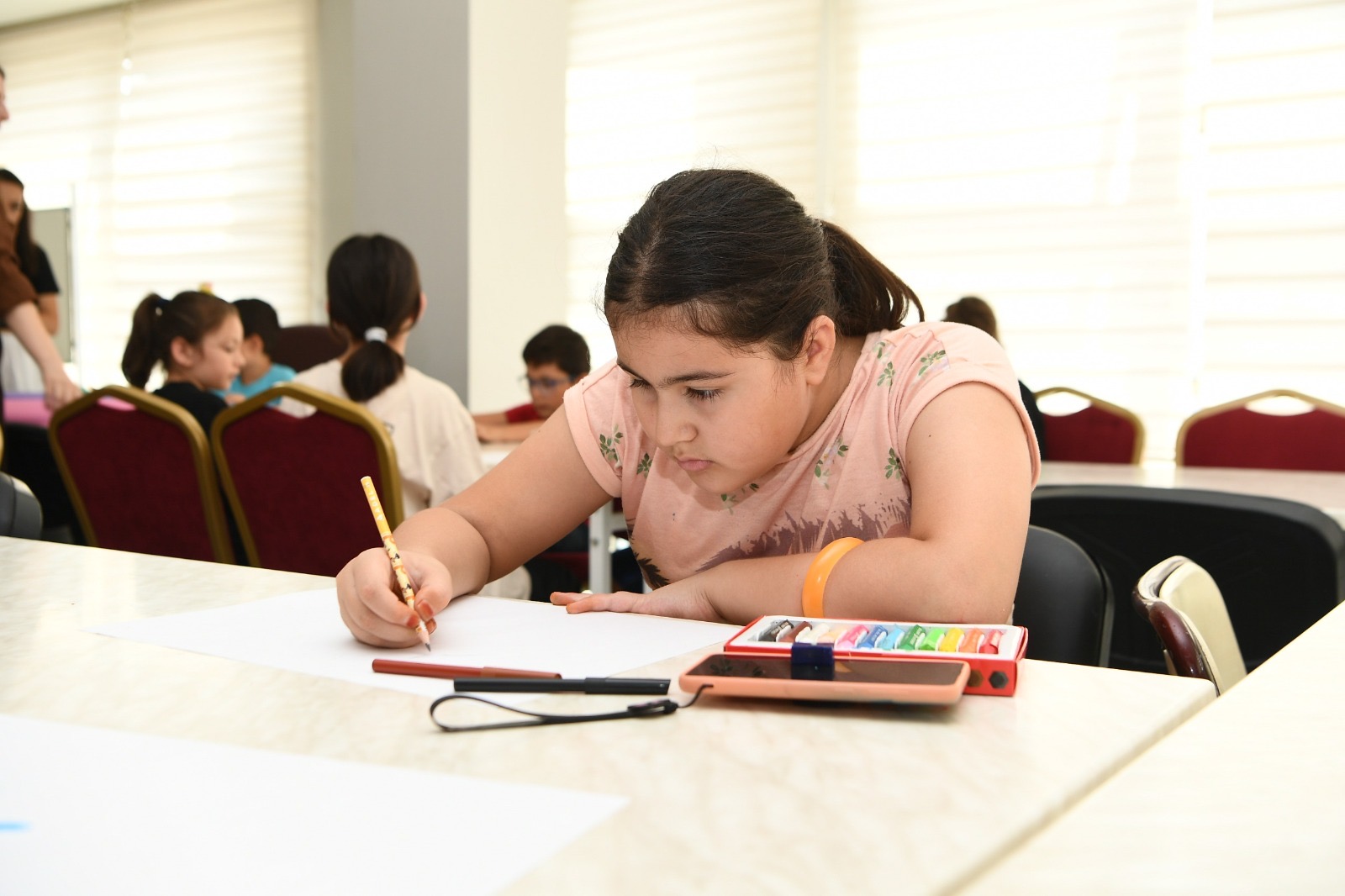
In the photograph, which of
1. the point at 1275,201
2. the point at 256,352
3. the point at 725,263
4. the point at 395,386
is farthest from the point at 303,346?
the point at 725,263

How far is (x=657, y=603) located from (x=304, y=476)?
4.64 feet

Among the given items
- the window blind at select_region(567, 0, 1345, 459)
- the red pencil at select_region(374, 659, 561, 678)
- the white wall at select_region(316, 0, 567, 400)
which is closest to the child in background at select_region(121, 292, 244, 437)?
the white wall at select_region(316, 0, 567, 400)

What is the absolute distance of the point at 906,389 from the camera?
1181 millimetres

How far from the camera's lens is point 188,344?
10.2ft

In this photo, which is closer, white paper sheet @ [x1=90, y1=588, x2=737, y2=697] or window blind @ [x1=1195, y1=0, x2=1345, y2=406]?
white paper sheet @ [x1=90, y1=588, x2=737, y2=697]

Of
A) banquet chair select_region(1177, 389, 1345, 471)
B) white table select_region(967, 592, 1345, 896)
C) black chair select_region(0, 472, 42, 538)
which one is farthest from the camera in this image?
banquet chair select_region(1177, 389, 1345, 471)

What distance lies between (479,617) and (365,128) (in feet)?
11.9

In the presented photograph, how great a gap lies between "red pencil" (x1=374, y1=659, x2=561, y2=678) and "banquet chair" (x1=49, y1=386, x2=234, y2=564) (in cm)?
179

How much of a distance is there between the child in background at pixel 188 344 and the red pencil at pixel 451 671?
2.55m

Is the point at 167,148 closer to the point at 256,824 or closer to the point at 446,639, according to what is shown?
the point at 446,639

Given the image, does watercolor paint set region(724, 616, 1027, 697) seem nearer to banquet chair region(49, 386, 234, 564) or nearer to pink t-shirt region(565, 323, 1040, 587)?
pink t-shirt region(565, 323, 1040, 587)

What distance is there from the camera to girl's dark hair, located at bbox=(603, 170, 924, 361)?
1046 millimetres

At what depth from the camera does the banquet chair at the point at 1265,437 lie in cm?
329

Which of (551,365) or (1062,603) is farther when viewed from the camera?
(551,365)
